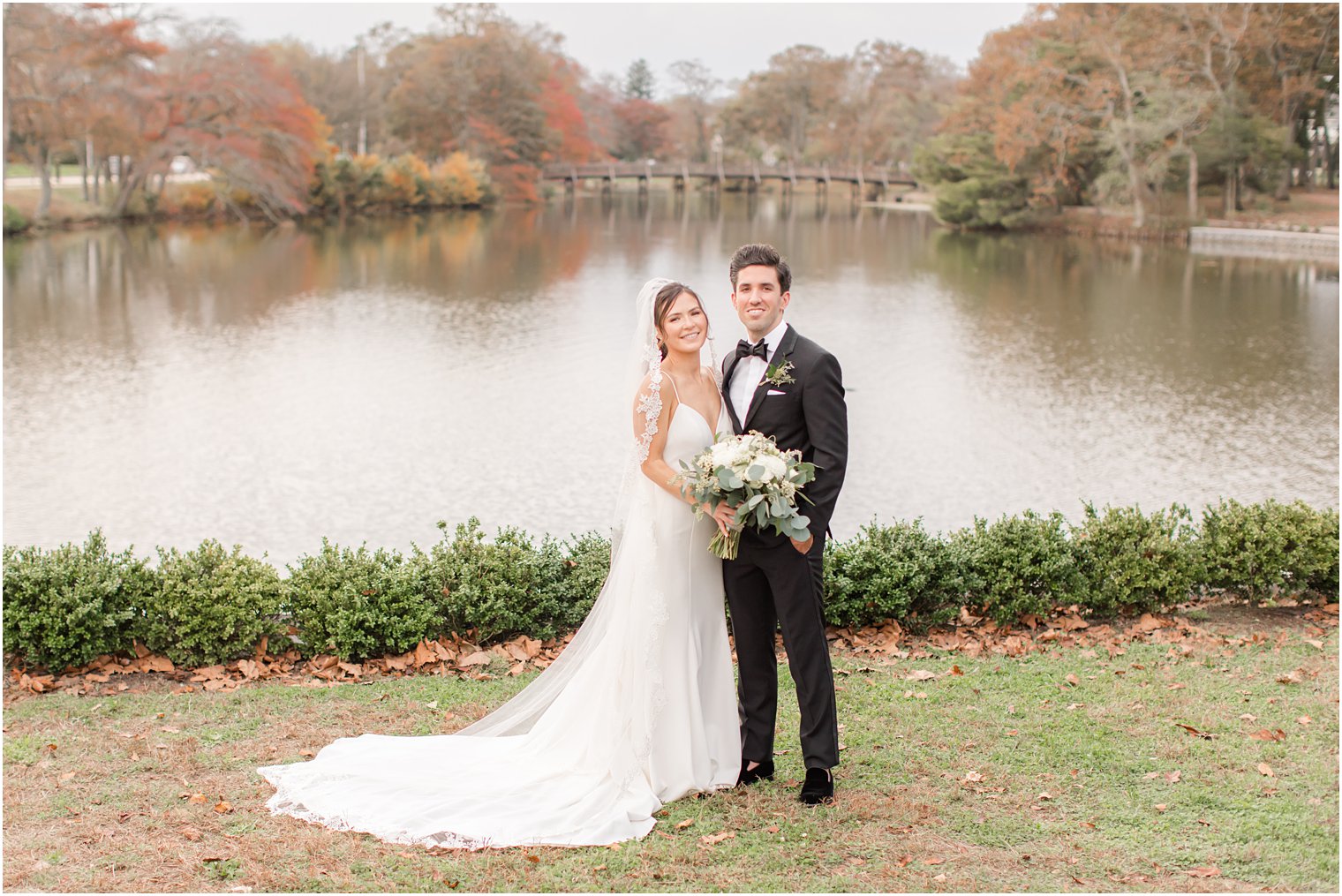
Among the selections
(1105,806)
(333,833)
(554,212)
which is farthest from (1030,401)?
(554,212)

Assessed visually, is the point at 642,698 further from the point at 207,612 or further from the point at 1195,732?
the point at 207,612

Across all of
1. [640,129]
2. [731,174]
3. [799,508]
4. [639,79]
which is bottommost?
[799,508]

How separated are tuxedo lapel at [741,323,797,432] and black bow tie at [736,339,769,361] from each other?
0.14 feet

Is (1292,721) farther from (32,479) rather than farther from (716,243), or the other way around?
(716,243)

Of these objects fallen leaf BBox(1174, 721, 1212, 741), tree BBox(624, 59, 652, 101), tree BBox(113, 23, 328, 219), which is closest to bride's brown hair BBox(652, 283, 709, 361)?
fallen leaf BBox(1174, 721, 1212, 741)

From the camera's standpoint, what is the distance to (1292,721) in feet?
17.7

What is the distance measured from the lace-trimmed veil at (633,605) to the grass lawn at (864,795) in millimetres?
429

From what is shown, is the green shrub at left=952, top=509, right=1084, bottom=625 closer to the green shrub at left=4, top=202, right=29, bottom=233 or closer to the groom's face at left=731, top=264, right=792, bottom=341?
the groom's face at left=731, top=264, right=792, bottom=341

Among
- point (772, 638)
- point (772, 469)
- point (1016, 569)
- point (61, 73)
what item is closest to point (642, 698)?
point (772, 638)

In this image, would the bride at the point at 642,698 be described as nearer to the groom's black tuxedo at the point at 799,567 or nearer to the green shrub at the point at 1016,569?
the groom's black tuxedo at the point at 799,567

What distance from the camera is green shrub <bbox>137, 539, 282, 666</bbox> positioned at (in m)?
6.28

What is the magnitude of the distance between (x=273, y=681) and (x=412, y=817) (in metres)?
2.21

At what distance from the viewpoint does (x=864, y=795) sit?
179 inches

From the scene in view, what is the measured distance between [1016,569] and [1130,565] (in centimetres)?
73
